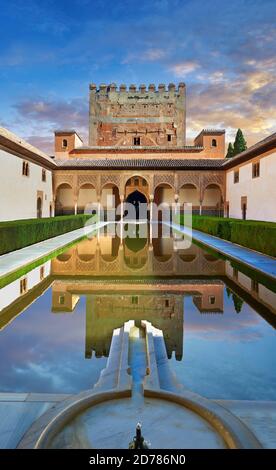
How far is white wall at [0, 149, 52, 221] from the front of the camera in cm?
1681

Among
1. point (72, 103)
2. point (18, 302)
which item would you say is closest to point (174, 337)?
point (18, 302)

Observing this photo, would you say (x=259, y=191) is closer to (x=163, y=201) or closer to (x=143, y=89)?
(x=163, y=201)

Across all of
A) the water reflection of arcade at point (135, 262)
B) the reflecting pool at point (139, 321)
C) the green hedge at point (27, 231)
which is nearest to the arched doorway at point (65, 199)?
the green hedge at point (27, 231)

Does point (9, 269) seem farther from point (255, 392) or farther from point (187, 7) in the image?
point (187, 7)

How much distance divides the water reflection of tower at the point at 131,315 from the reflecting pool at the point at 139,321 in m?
0.01

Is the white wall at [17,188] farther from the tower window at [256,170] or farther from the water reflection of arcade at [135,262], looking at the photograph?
the tower window at [256,170]

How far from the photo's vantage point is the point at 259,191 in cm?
1934

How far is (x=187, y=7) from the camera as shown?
9.43 metres

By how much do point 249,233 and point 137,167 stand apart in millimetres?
17155

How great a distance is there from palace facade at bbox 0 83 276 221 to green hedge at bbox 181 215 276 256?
11.4 ft

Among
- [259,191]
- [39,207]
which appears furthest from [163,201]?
[259,191]

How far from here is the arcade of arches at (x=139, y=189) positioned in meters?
27.8

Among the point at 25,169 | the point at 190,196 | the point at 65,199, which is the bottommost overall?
the point at 65,199

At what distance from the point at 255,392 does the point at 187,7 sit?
32.7ft
